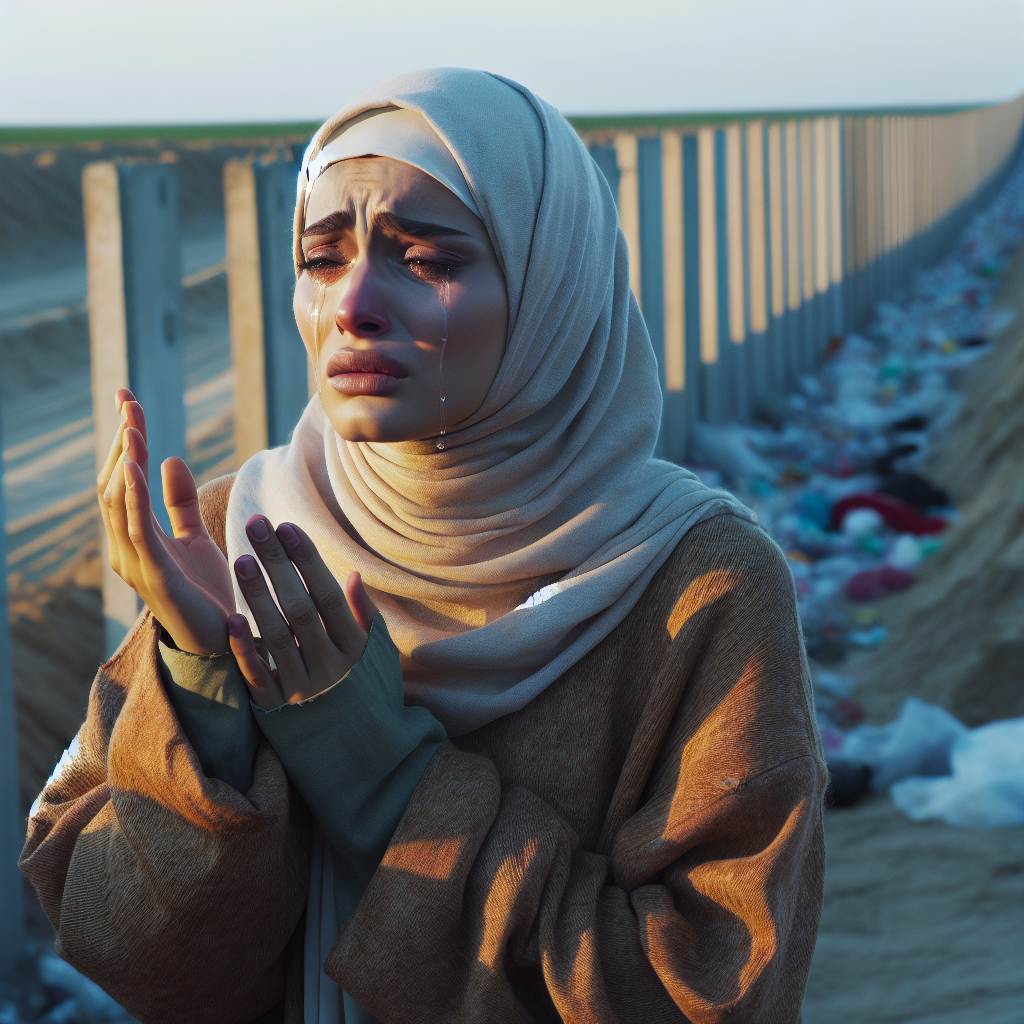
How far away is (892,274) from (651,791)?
19172mm

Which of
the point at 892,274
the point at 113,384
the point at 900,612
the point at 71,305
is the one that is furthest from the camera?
the point at 892,274

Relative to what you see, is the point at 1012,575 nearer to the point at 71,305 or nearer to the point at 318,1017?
the point at 318,1017

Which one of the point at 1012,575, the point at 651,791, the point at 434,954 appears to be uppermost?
the point at 651,791

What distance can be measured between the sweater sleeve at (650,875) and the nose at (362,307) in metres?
0.52

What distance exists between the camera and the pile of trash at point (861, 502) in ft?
15.2

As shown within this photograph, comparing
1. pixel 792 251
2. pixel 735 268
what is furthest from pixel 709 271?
pixel 792 251

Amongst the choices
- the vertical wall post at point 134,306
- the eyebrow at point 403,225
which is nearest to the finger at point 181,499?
the eyebrow at point 403,225

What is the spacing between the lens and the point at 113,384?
347 centimetres

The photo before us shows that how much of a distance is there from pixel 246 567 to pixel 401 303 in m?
0.36

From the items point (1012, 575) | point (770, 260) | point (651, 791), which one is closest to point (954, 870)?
point (1012, 575)

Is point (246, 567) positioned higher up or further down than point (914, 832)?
higher up

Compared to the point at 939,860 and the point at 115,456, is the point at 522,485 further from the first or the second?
the point at 939,860

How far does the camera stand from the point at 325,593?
1.47 m

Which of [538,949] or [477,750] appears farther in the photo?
[477,750]
